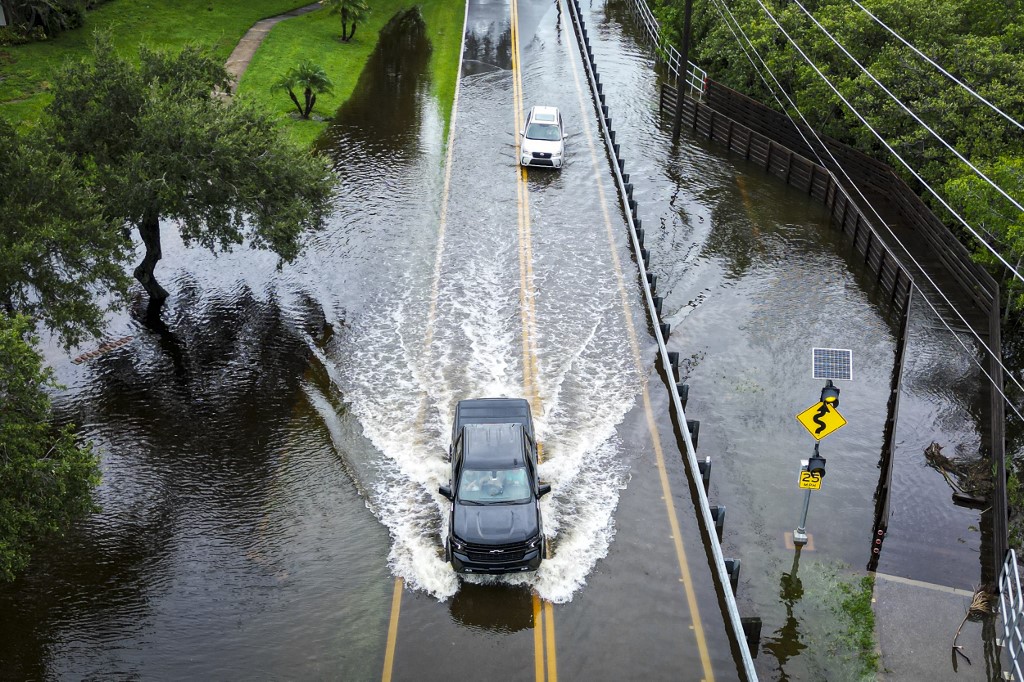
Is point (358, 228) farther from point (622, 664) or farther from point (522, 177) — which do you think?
point (622, 664)

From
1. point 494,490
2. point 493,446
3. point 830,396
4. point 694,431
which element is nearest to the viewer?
point 830,396

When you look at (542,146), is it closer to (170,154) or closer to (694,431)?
(170,154)

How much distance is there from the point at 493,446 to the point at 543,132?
20405 millimetres

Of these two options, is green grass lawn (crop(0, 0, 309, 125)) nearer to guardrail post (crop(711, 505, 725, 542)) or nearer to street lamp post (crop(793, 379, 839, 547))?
guardrail post (crop(711, 505, 725, 542))

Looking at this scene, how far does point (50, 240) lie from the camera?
20438 mm

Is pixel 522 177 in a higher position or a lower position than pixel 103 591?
higher

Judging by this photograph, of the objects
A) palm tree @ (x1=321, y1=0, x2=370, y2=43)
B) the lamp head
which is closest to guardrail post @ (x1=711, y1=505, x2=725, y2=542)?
the lamp head

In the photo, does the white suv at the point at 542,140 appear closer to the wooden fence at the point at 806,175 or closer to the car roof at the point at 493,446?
the wooden fence at the point at 806,175

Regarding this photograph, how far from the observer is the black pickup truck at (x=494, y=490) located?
16.9 m

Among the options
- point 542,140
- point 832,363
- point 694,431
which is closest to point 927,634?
point 832,363

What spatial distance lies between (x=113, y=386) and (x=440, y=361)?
8.20 metres

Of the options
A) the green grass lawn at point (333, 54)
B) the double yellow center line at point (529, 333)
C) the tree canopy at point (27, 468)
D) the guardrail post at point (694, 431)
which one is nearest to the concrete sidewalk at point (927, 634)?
the guardrail post at point (694, 431)

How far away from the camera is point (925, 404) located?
2312 cm

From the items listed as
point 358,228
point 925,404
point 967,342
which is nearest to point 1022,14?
point 967,342
